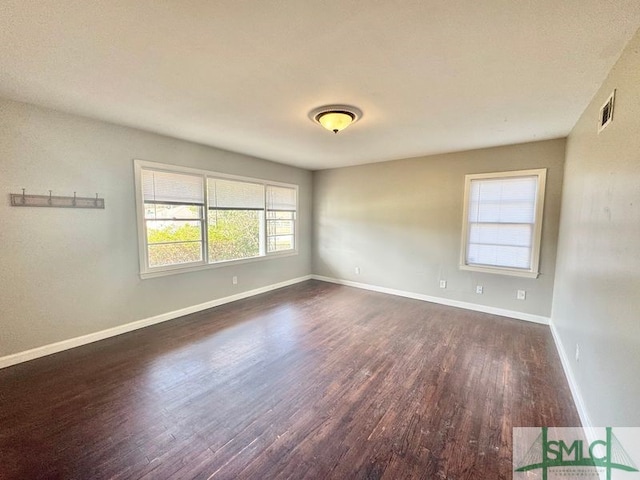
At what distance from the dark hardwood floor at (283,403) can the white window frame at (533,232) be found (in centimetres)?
83

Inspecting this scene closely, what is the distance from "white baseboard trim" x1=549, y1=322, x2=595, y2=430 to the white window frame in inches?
38.8

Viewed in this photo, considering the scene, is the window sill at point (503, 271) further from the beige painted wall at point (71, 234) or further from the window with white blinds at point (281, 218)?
the beige painted wall at point (71, 234)

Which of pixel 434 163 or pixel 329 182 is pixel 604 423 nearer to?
pixel 434 163

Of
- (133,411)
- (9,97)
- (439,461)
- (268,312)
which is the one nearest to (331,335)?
(268,312)

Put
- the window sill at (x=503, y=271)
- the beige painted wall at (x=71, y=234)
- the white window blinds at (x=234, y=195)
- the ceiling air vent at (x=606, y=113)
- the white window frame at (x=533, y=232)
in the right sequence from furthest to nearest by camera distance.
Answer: the white window blinds at (x=234, y=195) < the window sill at (x=503, y=271) < the white window frame at (x=533, y=232) < the beige painted wall at (x=71, y=234) < the ceiling air vent at (x=606, y=113)

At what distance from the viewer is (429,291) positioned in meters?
4.68

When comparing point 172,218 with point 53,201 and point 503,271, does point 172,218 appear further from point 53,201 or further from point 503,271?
point 503,271

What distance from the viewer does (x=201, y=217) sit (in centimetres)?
405

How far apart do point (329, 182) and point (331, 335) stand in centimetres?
359

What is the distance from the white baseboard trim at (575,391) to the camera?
1.80m

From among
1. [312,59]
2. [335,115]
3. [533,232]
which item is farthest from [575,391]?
[312,59]

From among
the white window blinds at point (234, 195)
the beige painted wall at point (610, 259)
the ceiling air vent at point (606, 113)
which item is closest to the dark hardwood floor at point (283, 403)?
the beige painted wall at point (610, 259)

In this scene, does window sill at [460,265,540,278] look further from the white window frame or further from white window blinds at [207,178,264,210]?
white window blinds at [207,178,264,210]

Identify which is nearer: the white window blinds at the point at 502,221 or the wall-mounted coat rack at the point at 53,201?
the wall-mounted coat rack at the point at 53,201
